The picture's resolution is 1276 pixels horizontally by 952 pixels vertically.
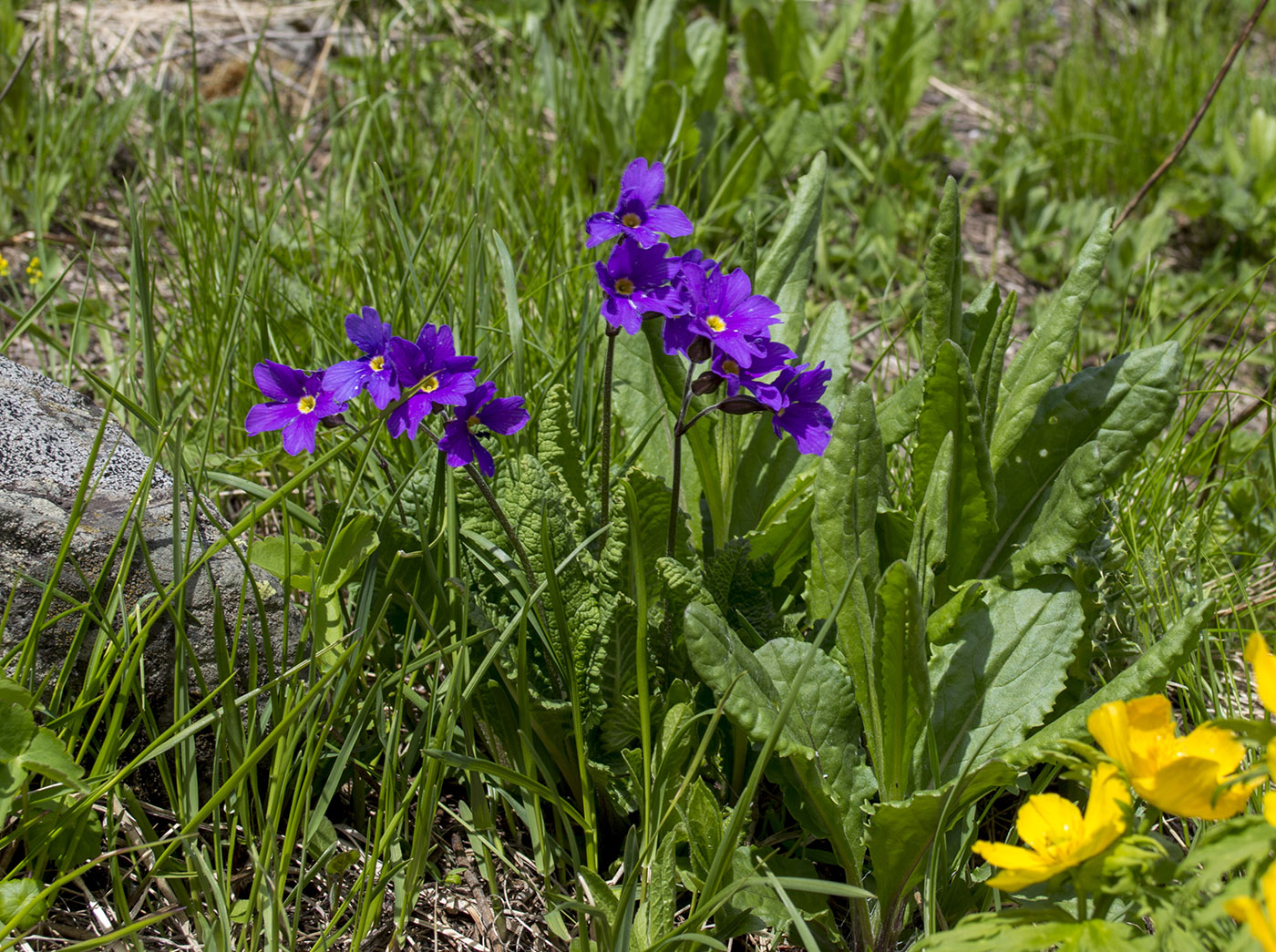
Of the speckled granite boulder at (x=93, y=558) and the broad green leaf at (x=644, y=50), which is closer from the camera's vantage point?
the speckled granite boulder at (x=93, y=558)

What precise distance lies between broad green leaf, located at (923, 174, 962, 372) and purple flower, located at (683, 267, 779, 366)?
0.33 m

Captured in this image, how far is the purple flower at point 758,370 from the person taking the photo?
1.28 m

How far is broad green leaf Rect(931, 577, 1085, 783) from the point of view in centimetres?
134

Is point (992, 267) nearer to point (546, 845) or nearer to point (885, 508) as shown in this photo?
point (885, 508)

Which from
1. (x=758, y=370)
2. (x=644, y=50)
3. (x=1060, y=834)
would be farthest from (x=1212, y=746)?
(x=644, y=50)

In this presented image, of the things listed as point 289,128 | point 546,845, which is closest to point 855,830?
point 546,845

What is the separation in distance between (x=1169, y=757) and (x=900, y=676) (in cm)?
42

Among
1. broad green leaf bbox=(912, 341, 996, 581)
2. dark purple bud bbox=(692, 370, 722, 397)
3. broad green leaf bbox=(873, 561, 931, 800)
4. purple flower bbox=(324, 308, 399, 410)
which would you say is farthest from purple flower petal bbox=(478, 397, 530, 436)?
broad green leaf bbox=(912, 341, 996, 581)

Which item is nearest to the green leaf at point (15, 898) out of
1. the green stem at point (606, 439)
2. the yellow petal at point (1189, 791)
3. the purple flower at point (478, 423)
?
the purple flower at point (478, 423)

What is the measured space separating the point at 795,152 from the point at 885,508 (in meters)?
2.01

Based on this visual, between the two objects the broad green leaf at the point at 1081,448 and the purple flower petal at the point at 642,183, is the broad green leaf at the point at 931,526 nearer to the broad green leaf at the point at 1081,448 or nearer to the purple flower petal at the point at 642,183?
the broad green leaf at the point at 1081,448

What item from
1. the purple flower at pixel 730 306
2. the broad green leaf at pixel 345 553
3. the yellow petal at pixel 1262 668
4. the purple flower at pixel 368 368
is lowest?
the broad green leaf at pixel 345 553

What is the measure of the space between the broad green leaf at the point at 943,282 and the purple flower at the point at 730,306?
33 centimetres

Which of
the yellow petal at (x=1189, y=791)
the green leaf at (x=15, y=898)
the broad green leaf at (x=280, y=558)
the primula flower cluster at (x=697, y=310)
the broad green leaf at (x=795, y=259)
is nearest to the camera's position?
the yellow petal at (x=1189, y=791)
